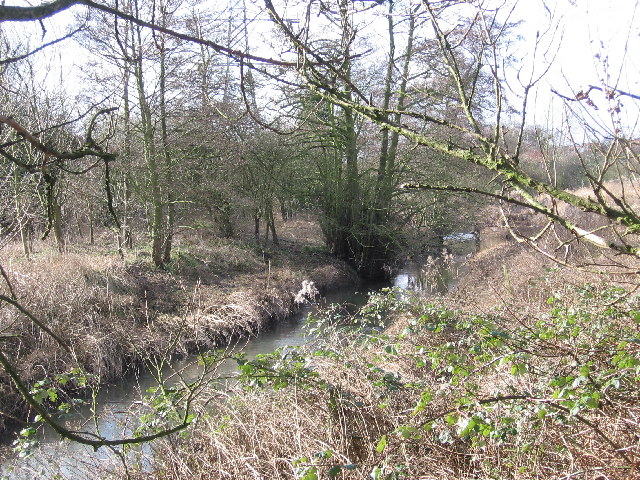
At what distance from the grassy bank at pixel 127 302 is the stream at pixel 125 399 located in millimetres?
403

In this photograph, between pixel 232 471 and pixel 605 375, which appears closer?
pixel 605 375

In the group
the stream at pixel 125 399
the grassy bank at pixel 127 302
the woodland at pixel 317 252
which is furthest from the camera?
the grassy bank at pixel 127 302

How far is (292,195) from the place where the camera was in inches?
700

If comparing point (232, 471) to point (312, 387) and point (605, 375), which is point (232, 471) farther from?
point (605, 375)

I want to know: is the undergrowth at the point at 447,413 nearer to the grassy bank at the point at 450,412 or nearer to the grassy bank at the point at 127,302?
the grassy bank at the point at 450,412

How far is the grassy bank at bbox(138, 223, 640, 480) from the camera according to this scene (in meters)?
2.84

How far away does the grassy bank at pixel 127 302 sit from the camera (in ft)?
27.7

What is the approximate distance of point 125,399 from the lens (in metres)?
8.03

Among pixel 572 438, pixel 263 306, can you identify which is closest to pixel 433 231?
pixel 263 306

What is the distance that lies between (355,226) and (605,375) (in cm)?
1531

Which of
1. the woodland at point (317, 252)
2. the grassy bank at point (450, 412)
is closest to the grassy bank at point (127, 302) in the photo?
the woodland at point (317, 252)

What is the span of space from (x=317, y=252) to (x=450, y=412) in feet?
53.7

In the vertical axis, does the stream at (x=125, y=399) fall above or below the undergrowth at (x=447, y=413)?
below

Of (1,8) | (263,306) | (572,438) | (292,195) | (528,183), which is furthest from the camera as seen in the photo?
(292,195)
